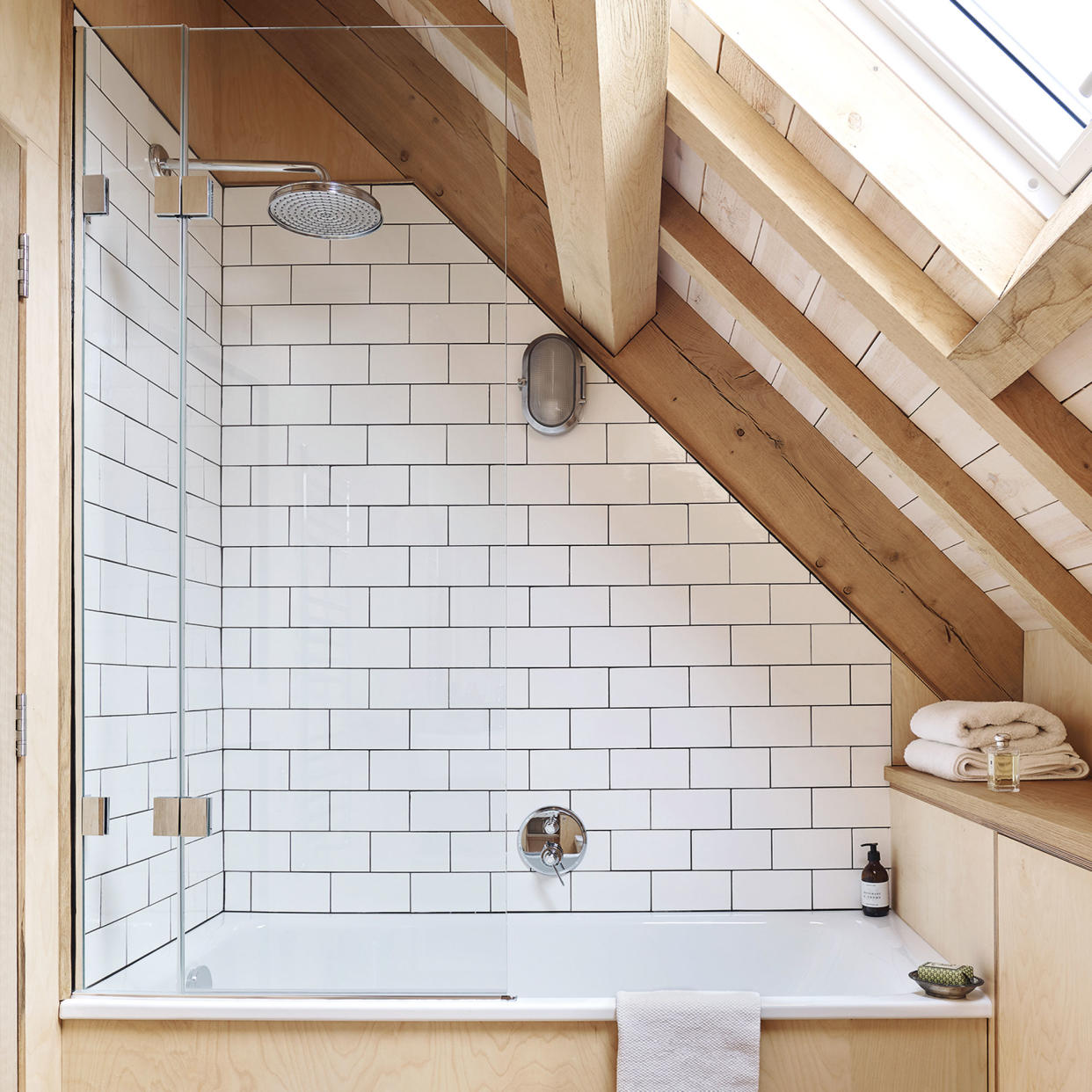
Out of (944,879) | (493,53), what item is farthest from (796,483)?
(493,53)

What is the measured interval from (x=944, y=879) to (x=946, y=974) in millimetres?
372

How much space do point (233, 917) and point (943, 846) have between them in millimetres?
1664

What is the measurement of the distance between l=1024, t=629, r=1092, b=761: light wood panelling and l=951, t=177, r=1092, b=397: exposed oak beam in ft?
4.01

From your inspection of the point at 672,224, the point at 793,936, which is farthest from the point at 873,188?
the point at 793,936

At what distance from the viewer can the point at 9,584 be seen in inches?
86.4

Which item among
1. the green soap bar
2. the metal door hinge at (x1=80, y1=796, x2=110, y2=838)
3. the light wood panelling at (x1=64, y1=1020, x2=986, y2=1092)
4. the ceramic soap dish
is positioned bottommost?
the light wood panelling at (x1=64, y1=1020, x2=986, y2=1092)

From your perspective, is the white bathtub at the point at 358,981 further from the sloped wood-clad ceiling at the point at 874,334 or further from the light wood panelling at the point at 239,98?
the light wood panelling at the point at 239,98

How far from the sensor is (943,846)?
2.61m

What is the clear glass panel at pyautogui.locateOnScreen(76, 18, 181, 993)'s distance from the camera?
2.29 m

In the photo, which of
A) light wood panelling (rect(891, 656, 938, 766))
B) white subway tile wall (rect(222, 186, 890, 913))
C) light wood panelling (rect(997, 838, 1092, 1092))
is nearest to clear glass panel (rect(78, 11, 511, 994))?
white subway tile wall (rect(222, 186, 890, 913))

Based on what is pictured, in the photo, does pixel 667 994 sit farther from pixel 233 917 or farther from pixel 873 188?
pixel 873 188

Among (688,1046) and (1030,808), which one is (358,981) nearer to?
(688,1046)

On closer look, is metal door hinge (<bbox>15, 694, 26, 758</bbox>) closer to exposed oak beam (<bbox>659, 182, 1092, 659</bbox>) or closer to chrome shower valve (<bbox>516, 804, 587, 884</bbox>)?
chrome shower valve (<bbox>516, 804, 587, 884</bbox>)

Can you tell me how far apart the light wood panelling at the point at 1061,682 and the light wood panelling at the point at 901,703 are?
297 mm
